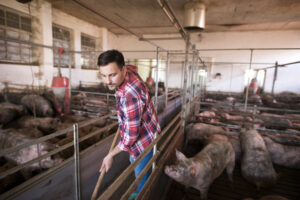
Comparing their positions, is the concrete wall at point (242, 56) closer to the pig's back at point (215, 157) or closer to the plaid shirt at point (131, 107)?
the pig's back at point (215, 157)

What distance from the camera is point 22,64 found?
680 centimetres

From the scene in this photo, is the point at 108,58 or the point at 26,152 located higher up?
the point at 108,58

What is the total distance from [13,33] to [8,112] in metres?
3.66

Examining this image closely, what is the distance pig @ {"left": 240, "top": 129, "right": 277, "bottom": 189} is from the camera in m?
2.98

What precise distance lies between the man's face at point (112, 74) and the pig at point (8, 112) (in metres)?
4.92

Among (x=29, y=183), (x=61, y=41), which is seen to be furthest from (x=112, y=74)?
(x=61, y=41)

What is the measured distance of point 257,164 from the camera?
121 inches

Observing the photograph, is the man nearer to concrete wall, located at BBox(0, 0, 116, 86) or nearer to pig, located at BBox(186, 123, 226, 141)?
pig, located at BBox(186, 123, 226, 141)

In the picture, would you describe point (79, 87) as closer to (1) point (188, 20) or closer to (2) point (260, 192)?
(1) point (188, 20)

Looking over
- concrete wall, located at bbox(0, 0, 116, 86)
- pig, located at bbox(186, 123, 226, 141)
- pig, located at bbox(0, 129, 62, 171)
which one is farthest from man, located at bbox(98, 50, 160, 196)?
concrete wall, located at bbox(0, 0, 116, 86)

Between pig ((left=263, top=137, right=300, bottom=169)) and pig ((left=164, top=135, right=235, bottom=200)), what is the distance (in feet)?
4.20

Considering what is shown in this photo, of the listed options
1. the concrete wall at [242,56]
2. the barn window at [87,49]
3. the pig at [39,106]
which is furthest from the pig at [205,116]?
the barn window at [87,49]

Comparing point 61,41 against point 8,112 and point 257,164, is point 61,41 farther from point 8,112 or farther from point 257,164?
point 257,164

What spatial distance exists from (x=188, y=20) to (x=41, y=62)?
6.53m
